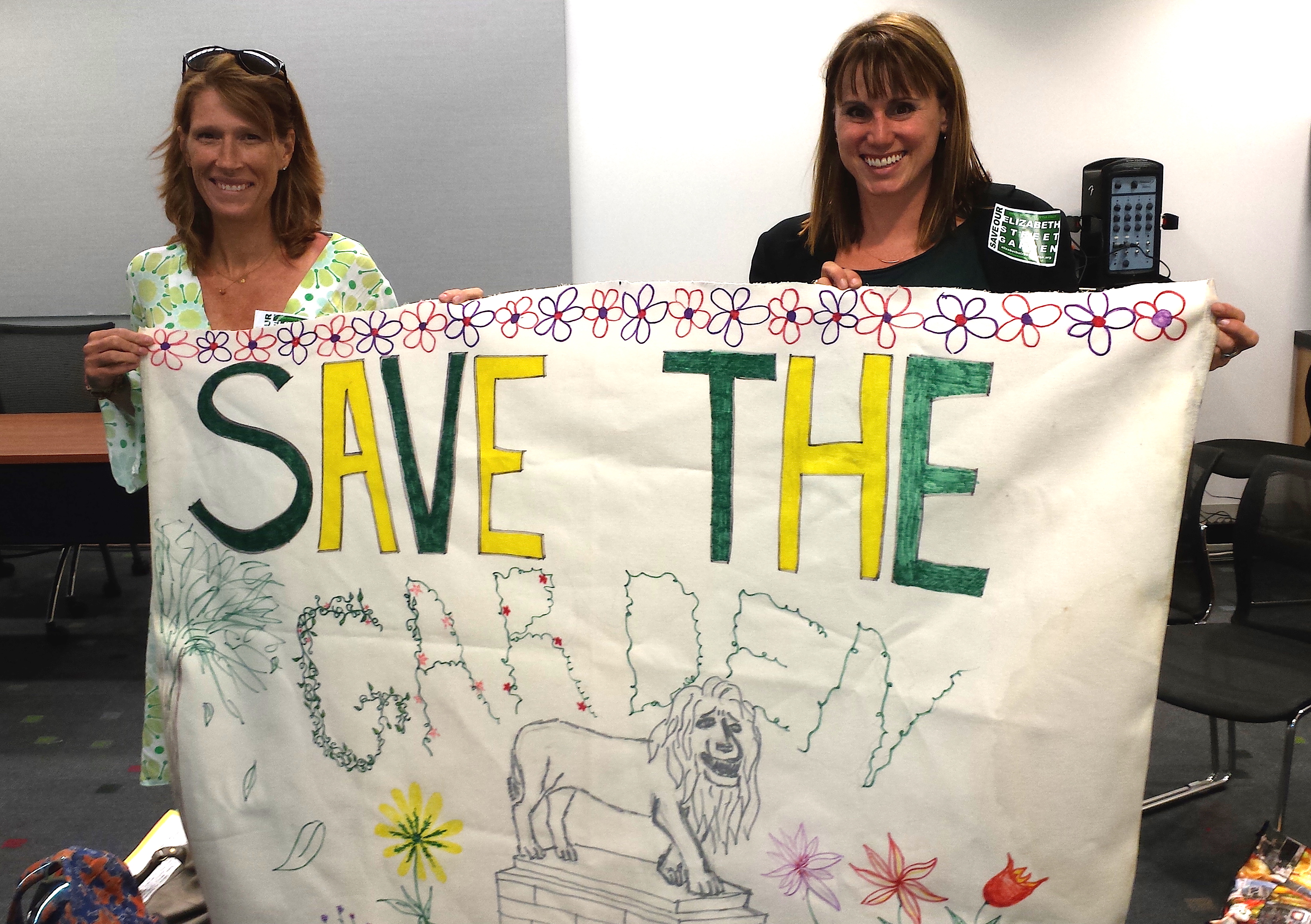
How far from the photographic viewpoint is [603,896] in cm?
109

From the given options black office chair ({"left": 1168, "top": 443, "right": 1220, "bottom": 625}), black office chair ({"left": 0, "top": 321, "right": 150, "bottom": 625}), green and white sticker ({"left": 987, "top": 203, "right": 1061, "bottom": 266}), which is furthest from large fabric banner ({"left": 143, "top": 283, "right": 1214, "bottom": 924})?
black office chair ({"left": 0, "top": 321, "right": 150, "bottom": 625})

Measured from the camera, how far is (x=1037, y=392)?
100 cm

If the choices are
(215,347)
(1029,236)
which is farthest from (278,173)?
(1029,236)

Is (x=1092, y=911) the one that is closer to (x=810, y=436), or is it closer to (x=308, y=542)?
(x=810, y=436)

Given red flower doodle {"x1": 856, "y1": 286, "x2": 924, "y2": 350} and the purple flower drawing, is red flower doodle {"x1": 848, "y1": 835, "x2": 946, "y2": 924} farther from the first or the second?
red flower doodle {"x1": 856, "y1": 286, "x2": 924, "y2": 350}

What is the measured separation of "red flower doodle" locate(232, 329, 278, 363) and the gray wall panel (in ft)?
9.05

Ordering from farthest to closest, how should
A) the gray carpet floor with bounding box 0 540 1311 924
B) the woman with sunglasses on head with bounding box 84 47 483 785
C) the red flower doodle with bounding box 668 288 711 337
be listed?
1. the gray carpet floor with bounding box 0 540 1311 924
2. the woman with sunglasses on head with bounding box 84 47 483 785
3. the red flower doodle with bounding box 668 288 711 337

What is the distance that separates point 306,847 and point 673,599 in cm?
54

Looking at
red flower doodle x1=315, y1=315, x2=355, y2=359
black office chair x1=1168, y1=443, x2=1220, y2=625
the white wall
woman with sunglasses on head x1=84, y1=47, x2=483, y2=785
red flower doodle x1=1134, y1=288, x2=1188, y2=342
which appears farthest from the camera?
the white wall

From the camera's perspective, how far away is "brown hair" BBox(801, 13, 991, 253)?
1.26m

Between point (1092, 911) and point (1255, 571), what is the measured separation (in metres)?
1.48

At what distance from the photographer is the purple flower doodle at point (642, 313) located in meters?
1.10

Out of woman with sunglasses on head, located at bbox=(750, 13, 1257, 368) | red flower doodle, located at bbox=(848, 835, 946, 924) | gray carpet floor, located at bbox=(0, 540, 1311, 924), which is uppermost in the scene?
woman with sunglasses on head, located at bbox=(750, 13, 1257, 368)

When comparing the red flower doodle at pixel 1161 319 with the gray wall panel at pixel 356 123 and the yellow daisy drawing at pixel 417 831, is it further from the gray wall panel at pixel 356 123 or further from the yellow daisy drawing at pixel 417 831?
the gray wall panel at pixel 356 123
